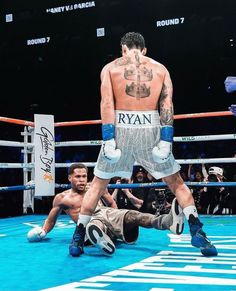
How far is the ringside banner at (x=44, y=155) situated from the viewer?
4289 mm

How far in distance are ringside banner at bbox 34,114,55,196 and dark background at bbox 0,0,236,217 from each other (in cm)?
342

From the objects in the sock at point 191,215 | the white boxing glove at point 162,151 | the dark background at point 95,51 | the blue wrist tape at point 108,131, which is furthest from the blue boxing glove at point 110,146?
the dark background at point 95,51

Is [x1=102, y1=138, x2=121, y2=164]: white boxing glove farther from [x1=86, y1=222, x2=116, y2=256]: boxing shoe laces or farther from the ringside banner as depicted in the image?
the ringside banner

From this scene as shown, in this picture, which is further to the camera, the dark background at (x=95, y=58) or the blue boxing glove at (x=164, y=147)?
the dark background at (x=95, y=58)

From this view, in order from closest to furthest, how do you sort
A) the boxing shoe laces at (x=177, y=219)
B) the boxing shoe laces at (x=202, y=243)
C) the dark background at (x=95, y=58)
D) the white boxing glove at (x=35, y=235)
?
the boxing shoe laces at (x=202, y=243) → the boxing shoe laces at (x=177, y=219) → the white boxing glove at (x=35, y=235) → the dark background at (x=95, y=58)

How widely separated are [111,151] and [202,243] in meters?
0.67

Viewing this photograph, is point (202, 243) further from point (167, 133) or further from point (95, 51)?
point (95, 51)

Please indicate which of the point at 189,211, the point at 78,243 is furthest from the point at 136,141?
the point at 78,243

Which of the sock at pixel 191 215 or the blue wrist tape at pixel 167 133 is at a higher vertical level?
the blue wrist tape at pixel 167 133

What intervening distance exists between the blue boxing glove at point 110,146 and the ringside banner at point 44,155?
211 cm

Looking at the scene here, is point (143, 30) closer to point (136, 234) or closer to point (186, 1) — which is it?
point (186, 1)

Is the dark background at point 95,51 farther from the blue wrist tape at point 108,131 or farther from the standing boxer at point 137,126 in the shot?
the blue wrist tape at point 108,131

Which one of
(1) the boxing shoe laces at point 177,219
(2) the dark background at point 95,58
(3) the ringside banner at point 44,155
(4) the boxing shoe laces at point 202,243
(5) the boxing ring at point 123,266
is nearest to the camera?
(5) the boxing ring at point 123,266

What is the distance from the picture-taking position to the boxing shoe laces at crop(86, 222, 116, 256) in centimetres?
219
